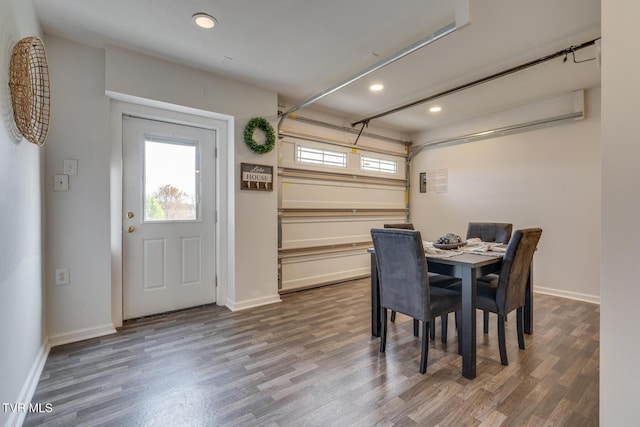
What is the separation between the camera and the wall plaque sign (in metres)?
3.35

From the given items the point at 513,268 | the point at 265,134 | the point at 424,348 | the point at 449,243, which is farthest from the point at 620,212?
the point at 265,134

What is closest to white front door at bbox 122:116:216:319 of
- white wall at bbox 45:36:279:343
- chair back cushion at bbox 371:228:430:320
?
white wall at bbox 45:36:279:343

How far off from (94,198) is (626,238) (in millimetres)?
3412

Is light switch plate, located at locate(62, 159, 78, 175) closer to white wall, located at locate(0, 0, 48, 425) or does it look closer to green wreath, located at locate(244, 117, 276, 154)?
white wall, located at locate(0, 0, 48, 425)

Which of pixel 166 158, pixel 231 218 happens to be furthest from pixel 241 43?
pixel 231 218

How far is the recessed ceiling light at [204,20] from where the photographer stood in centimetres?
217

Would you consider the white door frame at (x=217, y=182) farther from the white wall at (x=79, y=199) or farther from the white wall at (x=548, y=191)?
the white wall at (x=548, y=191)

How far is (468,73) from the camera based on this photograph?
10.2ft

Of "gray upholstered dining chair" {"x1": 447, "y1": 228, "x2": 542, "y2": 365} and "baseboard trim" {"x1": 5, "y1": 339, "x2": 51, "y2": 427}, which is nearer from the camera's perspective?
"baseboard trim" {"x1": 5, "y1": 339, "x2": 51, "y2": 427}

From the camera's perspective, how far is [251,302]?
3.41 metres

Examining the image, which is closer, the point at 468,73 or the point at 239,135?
the point at 468,73

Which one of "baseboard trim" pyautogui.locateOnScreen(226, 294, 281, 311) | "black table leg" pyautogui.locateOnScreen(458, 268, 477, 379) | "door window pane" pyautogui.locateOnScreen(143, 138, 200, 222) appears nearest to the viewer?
"black table leg" pyautogui.locateOnScreen(458, 268, 477, 379)

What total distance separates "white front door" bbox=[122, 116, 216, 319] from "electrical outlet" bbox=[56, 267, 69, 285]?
0.47 metres

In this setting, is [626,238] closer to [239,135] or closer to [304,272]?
[239,135]
